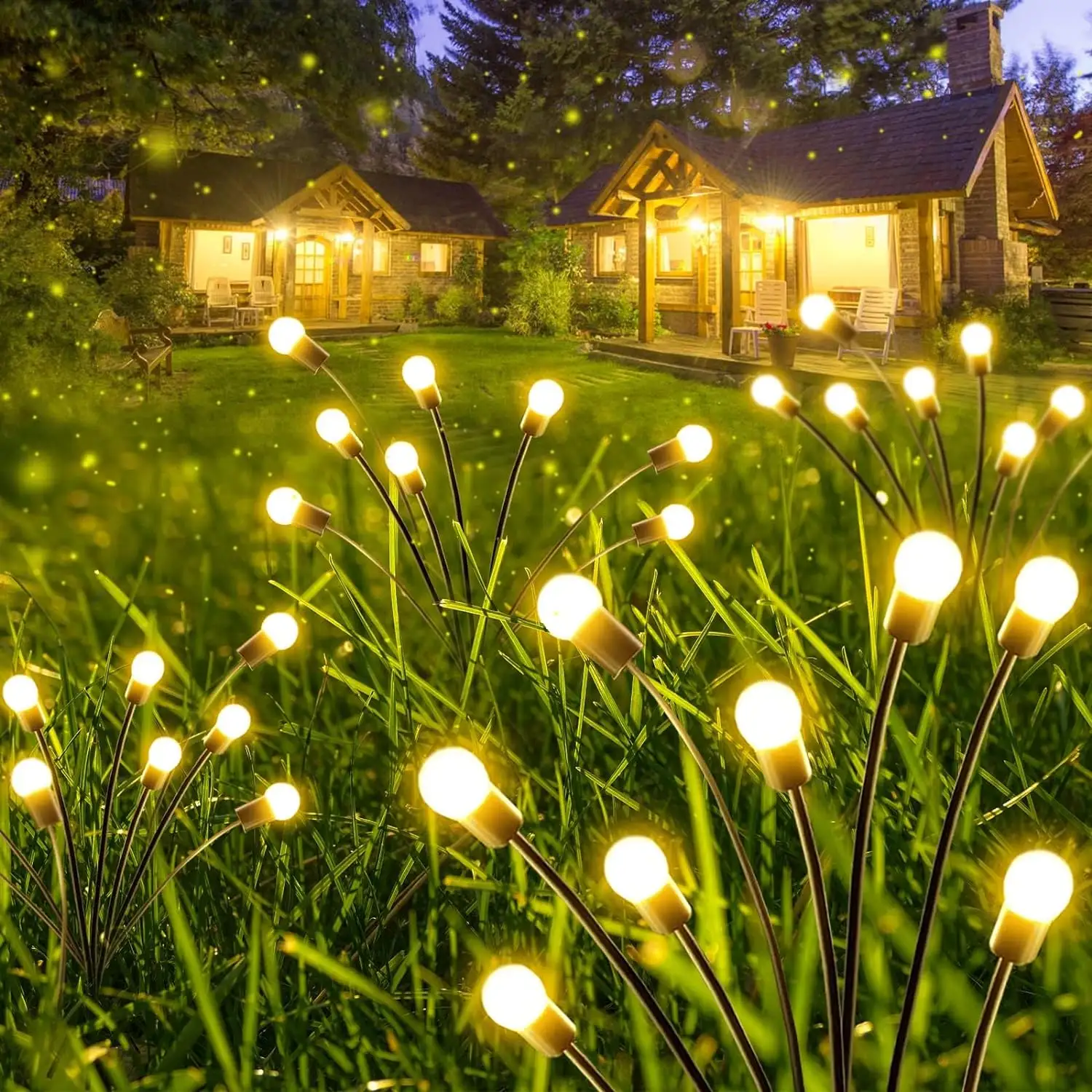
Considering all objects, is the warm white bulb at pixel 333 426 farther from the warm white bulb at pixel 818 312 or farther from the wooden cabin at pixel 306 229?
the wooden cabin at pixel 306 229

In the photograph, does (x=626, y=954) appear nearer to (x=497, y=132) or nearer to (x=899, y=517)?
(x=899, y=517)

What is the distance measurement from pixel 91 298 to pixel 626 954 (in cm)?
1113

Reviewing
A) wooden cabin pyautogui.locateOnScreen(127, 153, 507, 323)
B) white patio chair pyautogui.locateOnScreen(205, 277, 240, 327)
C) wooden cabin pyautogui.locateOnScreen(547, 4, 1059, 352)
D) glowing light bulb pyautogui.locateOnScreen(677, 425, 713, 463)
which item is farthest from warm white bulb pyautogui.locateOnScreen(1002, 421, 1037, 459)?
wooden cabin pyautogui.locateOnScreen(127, 153, 507, 323)

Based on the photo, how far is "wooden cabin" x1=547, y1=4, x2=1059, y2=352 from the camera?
1712 centimetres

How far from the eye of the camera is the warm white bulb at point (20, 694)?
129cm

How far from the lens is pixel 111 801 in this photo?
1347 mm

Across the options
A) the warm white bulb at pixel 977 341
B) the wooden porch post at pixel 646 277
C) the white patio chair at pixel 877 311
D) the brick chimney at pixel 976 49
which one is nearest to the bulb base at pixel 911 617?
the warm white bulb at pixel 977 341

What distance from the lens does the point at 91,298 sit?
10914 mm

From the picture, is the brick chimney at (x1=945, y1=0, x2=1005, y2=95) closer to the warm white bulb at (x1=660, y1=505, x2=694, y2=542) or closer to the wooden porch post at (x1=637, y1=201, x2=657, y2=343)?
the wooden porch post at (x1=637, y1=201, x2=657, y2=343)

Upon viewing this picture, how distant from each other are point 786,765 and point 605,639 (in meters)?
0.15

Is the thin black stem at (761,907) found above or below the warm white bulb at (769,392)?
below

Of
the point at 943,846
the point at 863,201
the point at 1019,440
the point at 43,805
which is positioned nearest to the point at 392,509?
the point at 43,805

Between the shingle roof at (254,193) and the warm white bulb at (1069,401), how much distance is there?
26054 millimetres

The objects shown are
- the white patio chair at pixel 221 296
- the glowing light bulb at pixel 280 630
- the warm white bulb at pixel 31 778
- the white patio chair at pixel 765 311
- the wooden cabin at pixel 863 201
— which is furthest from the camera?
the white patio chair at pixel 221 296
